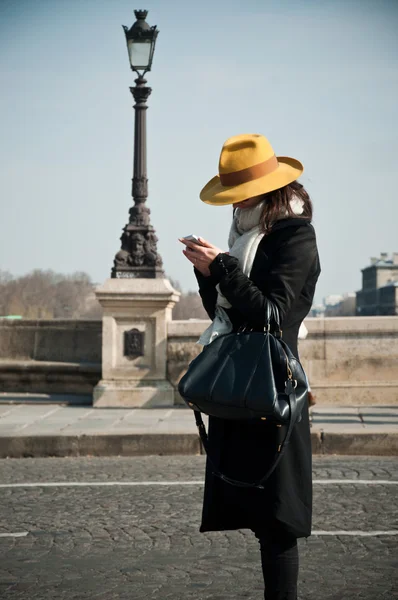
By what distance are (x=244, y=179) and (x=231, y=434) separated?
881 millimetres

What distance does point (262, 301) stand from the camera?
3.31 meters

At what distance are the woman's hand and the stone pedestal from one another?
28.8 feet

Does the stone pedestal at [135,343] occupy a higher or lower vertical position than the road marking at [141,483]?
higher

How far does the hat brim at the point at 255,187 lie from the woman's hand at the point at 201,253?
0.15 m

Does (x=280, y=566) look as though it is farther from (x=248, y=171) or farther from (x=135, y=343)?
(x=135, y=343)

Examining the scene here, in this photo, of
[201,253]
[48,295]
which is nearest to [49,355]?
[201,253]

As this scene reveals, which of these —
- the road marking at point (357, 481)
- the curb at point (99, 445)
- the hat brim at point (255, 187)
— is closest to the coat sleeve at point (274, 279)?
the hat brim at point (255, 187)

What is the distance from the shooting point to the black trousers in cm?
336

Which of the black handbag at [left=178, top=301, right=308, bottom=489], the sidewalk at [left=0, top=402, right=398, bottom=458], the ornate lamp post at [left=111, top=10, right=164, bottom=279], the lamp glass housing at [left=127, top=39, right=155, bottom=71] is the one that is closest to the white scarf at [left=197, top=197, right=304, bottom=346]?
the black handbag at [left=178, top=301, right=308, bottom=489]

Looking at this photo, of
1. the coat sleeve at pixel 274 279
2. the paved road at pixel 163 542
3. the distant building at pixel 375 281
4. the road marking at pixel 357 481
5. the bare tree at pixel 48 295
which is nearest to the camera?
the coat sleeve at pixel 274 279

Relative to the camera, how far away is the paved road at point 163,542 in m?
4.69

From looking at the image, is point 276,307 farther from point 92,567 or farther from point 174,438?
point 174,438

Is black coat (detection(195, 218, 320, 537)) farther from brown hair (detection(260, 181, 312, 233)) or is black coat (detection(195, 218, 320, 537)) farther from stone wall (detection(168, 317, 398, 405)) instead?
stone wall (detection(168, 317, 398, 405))

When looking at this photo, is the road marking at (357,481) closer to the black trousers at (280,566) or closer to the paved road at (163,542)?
the paved road at (163,542)
